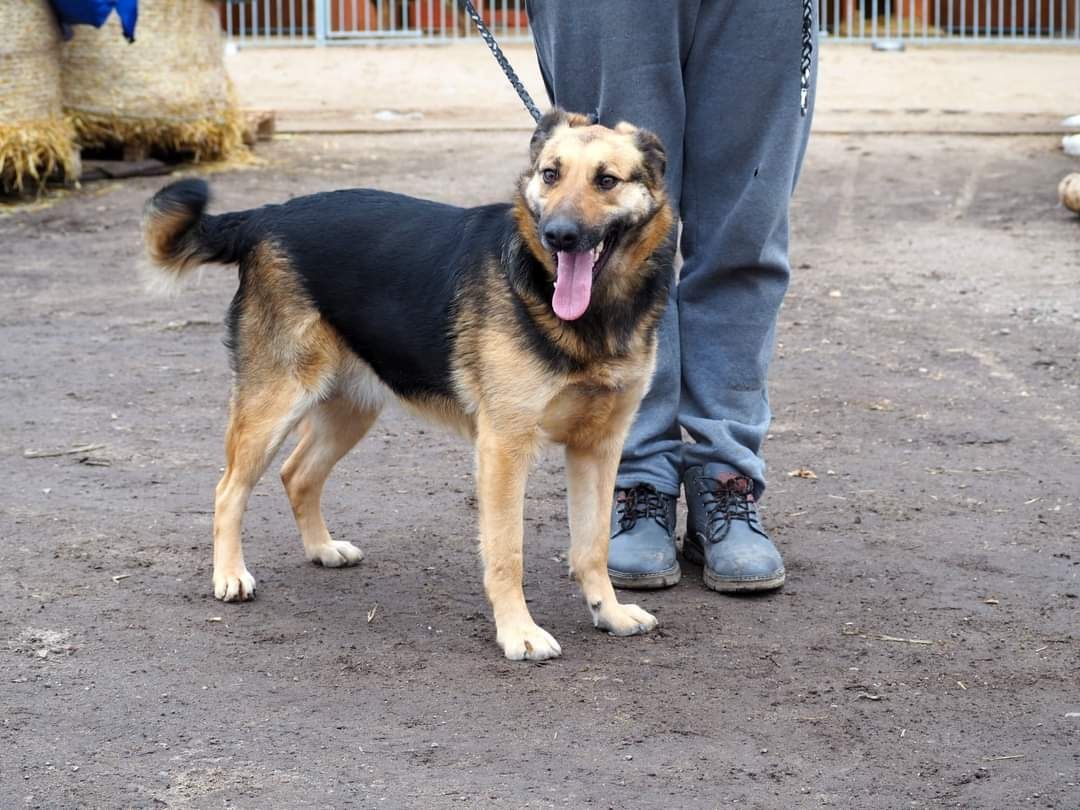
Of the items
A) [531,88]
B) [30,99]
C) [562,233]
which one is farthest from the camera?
[531,88]

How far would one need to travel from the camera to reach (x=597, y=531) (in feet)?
12.4

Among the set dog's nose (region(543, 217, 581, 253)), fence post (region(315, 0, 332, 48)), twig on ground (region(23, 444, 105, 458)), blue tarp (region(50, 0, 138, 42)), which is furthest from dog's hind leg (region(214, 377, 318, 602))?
fence post (region(315, 0, 332, 48))

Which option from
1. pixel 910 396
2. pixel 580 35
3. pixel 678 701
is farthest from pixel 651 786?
pixel 910 396

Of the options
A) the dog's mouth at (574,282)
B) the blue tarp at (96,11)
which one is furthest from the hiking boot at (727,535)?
the blue tarp at (96,11)

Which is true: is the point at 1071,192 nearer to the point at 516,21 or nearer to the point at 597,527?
the point at 597,527

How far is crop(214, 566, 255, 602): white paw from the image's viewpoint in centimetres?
396

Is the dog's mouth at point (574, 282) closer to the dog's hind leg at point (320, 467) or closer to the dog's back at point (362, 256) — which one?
the dog's back at point (362, 256)

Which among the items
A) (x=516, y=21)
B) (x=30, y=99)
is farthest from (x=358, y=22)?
(x=30, y=99)

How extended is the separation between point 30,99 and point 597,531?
21.3 ft

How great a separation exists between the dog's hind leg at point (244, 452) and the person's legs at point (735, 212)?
3.55 ft

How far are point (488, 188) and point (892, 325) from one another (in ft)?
11.1

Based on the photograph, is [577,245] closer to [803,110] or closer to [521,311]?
[521,311]

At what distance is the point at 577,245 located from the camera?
3359 mm

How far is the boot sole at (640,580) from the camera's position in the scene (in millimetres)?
4039
